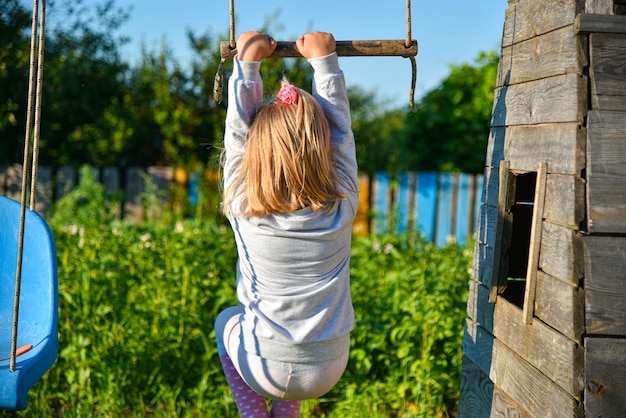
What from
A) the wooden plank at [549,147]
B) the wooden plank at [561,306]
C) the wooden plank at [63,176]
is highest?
the wooden plank at [549,147]

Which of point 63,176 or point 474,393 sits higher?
point 63,176

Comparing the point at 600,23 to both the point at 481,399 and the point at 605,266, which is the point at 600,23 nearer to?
the point at 605,266

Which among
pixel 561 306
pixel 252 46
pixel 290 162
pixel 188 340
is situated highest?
pixel 252 46

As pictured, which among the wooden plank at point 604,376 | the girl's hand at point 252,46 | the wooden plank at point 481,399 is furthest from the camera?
the wooden plank at point 481,399

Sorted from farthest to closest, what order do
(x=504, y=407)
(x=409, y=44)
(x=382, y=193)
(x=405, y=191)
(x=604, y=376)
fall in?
(x=382, y=193) → (x=405, y=191) → (x=504, y=407) → (x=409, y=44) → (x=604, y=376)

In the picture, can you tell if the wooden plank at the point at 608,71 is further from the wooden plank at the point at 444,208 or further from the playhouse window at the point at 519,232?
the wooden plank at the point at 444,208

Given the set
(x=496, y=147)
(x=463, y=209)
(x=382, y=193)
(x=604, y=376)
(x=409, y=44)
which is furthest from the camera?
(x=382, y=193)

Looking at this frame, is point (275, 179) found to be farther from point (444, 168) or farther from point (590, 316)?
point (444, 168)

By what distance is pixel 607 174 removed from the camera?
1982 millimetres

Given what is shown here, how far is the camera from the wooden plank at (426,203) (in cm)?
767

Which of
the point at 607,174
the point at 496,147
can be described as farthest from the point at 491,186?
the point at 607,174

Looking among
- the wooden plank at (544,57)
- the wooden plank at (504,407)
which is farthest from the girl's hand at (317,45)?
the wooden plank at (504,407)

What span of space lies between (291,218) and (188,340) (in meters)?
1.64

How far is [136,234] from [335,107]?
257 cm
